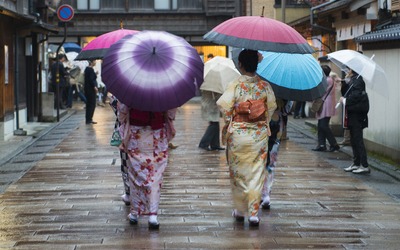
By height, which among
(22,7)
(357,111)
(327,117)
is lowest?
(327,117)

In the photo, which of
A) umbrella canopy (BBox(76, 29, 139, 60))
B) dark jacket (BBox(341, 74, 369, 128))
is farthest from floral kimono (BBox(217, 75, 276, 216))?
dark jacket (BBox(341, 74, 369, 128))

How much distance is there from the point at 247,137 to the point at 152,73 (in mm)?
1356

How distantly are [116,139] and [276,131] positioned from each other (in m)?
2.01

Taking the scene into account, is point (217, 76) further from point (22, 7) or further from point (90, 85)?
point (22, 7)

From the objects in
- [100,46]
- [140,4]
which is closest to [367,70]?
[100,46]

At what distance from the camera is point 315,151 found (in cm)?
1800

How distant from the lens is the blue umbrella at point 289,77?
32.8ft

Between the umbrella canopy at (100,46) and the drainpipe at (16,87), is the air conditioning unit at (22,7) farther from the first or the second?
the umbrella canopy at (100,46)

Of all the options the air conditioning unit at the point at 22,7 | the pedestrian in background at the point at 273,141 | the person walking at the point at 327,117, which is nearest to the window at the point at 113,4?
the air conditioning unit at the point at 22,7

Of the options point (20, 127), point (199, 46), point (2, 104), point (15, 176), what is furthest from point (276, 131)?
point (199, 46)

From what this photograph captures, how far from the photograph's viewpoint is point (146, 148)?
29.9ft

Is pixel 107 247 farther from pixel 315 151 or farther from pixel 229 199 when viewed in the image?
pixel 315 151

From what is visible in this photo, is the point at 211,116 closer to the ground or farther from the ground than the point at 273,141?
closer to the ground

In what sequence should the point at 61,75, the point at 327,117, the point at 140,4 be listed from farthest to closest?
the point at 140,4, the point at 61,75, the point at 327,117
